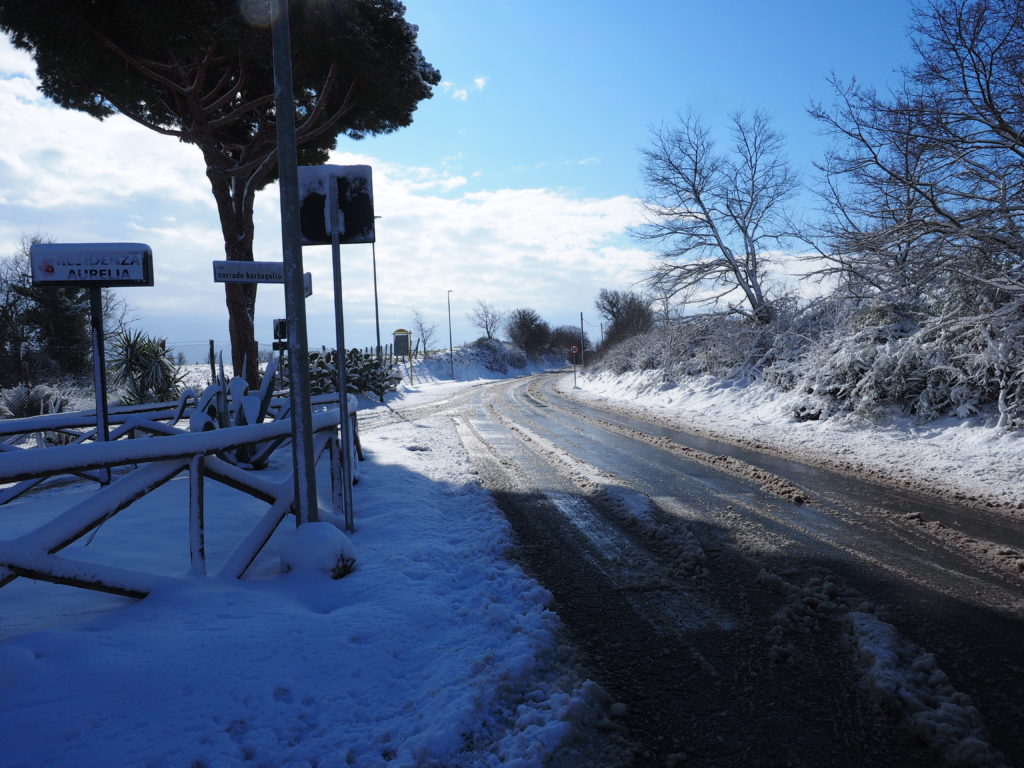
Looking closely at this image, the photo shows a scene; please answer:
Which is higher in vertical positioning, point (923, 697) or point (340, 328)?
point (340, 328)

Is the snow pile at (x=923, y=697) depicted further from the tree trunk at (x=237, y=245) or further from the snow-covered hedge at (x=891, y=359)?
the tree trunk at (x=237, y=245)

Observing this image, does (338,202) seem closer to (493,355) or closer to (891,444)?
(891,444)

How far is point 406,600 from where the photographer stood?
3463mm

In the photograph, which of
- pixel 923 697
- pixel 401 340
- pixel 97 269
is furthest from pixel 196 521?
pixel 401 340

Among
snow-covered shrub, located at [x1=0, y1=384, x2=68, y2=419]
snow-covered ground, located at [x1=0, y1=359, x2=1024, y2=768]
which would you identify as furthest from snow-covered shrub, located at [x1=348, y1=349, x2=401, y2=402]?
snow-covered ground, located at [x1=0, y1=359, x2=1024, y2=768]

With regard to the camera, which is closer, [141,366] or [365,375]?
[141,366]

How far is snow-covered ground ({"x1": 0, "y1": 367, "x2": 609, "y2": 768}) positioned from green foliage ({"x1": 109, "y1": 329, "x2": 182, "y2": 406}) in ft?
50.6

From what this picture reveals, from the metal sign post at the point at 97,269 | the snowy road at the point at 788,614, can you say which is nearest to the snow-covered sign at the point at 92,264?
the metal sign post at the point at 97,269

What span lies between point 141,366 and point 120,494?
1785cm

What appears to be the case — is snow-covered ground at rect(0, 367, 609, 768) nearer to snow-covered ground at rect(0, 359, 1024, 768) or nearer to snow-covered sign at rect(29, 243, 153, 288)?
snow-covered ground at rect(0, 359, 1024, 768)

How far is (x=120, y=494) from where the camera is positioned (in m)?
2.94

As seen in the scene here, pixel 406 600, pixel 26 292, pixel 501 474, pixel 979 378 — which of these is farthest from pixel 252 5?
pixel 26 292

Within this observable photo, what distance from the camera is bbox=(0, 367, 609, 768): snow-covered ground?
213 cm

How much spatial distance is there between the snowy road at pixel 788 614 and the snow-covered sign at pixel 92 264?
14.2ft
